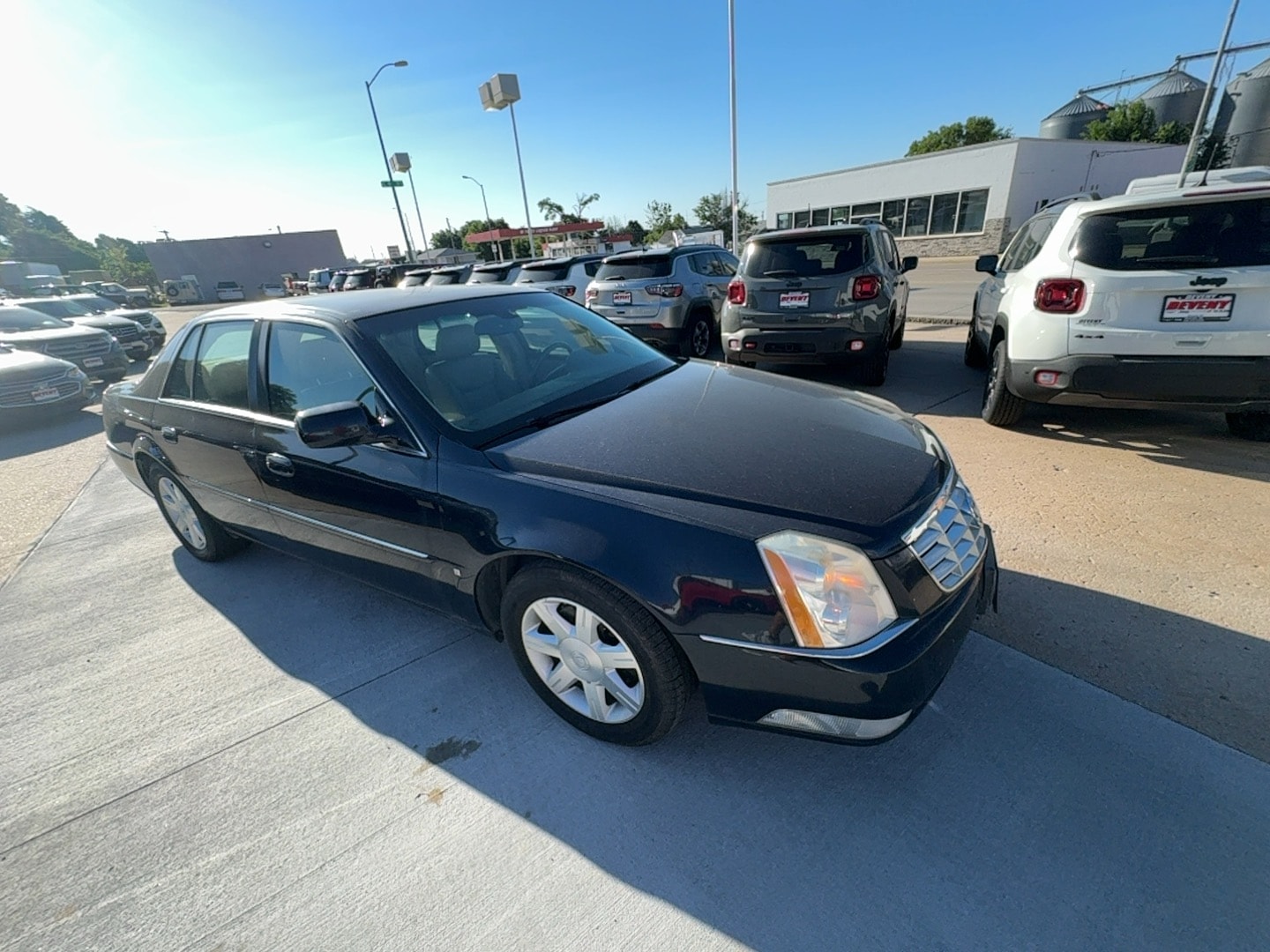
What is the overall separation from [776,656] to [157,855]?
208 cm

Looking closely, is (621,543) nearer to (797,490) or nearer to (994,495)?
(797,490)

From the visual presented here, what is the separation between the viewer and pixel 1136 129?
35.7m

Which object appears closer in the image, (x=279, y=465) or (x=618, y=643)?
(x=618, y=643)

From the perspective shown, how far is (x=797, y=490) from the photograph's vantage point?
1737 mm

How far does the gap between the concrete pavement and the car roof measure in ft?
5.22

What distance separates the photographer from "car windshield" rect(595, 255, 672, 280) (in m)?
7.99

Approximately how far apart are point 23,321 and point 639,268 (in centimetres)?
1201

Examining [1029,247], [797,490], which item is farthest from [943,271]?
[797,490]

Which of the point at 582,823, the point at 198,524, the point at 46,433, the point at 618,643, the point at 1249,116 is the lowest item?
the point at 46,433

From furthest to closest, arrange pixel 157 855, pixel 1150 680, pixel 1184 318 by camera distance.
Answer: pixel 1184 318 < pixel 1150 680 < pixel 157 855

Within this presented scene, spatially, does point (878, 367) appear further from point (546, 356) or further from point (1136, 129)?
point (1136, 129)

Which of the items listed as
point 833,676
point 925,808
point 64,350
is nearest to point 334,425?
point 833,676

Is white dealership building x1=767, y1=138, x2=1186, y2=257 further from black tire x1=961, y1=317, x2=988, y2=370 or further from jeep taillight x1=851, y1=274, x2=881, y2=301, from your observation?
jeep taillight x1=851, y1=274, x2=881, y2=301

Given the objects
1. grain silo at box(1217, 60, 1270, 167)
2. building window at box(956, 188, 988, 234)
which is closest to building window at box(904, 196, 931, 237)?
building window at box(956, 188, 988, 234)
